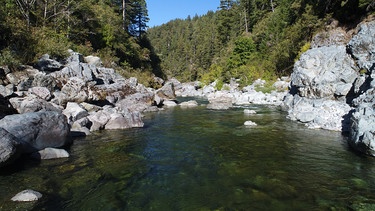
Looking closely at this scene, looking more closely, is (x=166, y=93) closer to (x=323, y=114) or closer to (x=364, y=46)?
(x=323, y=114)

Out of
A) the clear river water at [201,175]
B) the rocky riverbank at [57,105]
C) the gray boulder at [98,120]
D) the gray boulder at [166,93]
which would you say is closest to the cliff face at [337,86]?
the clear river water at [201,175]

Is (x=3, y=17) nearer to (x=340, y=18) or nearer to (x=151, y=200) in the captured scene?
(x=151, y=200)

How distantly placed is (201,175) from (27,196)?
459 cm

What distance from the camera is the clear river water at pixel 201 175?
6441 mm

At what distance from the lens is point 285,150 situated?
1087 cm

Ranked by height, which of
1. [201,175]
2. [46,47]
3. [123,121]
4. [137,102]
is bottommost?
[201,175]

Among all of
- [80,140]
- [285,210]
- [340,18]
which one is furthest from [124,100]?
[340,18]

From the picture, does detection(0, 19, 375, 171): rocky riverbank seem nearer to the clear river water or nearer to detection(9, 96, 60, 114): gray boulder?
detection(9, 96, 60, 114): gray boulder

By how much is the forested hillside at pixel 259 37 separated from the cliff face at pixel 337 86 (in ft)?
38.8

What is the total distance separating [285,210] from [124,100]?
18.9 meters

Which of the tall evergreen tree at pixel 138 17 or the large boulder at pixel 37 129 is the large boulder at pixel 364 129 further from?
the tall evergreen tree at pixel 138 17

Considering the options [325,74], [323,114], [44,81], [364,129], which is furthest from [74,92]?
[325,74]

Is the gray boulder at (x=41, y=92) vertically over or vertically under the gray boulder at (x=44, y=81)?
under

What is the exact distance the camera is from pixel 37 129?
10.1 m
